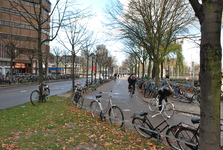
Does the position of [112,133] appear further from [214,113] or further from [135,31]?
[135,31]

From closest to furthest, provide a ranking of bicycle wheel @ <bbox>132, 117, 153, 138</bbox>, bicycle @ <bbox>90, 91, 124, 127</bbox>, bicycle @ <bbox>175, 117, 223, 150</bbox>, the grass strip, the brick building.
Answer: bicycle @ <bbox>175, 117, 223, 150</bbox> → the grass strip → bicycle wheel @ <bbox>132, 117, 153, 138</bbox> → bicycle @ <bbox>90, 91, 124, 127</bbox> → the brick building

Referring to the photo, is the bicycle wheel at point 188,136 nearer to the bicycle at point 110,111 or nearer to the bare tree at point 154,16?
the bicycle at point 110,111

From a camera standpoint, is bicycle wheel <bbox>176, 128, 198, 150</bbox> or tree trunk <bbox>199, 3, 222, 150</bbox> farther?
bicycle wheel <bbox>176, 128, 198, 150</bbox>

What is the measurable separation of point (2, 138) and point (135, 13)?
11913 millimetres

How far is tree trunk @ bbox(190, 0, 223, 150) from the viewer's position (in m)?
2.50

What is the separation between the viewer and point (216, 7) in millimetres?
2514

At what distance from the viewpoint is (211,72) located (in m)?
2.50

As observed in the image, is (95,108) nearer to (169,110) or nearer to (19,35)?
(169,110)

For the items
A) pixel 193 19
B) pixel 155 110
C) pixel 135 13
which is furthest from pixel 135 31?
pixel 155 110

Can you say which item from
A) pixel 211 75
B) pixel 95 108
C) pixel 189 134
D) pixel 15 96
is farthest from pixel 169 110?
pixel 15 96

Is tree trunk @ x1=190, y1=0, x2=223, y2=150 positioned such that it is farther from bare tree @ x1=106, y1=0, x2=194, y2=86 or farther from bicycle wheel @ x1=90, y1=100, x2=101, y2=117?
bare tree @ x1=106, y1=0, x2=194, y2=86

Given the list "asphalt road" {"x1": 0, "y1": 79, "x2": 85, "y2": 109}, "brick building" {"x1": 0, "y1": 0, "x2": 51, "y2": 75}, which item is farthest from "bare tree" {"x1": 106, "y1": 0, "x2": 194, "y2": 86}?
"brick building" {"x1": 0, "y1": 0, "x2": 51, "y2": 75}

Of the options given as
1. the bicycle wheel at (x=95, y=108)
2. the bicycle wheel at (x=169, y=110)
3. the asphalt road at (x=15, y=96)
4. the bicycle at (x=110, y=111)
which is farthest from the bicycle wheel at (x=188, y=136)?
the asphalt road at (x=15, y=96)

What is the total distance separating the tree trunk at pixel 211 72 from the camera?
2.50 metres
